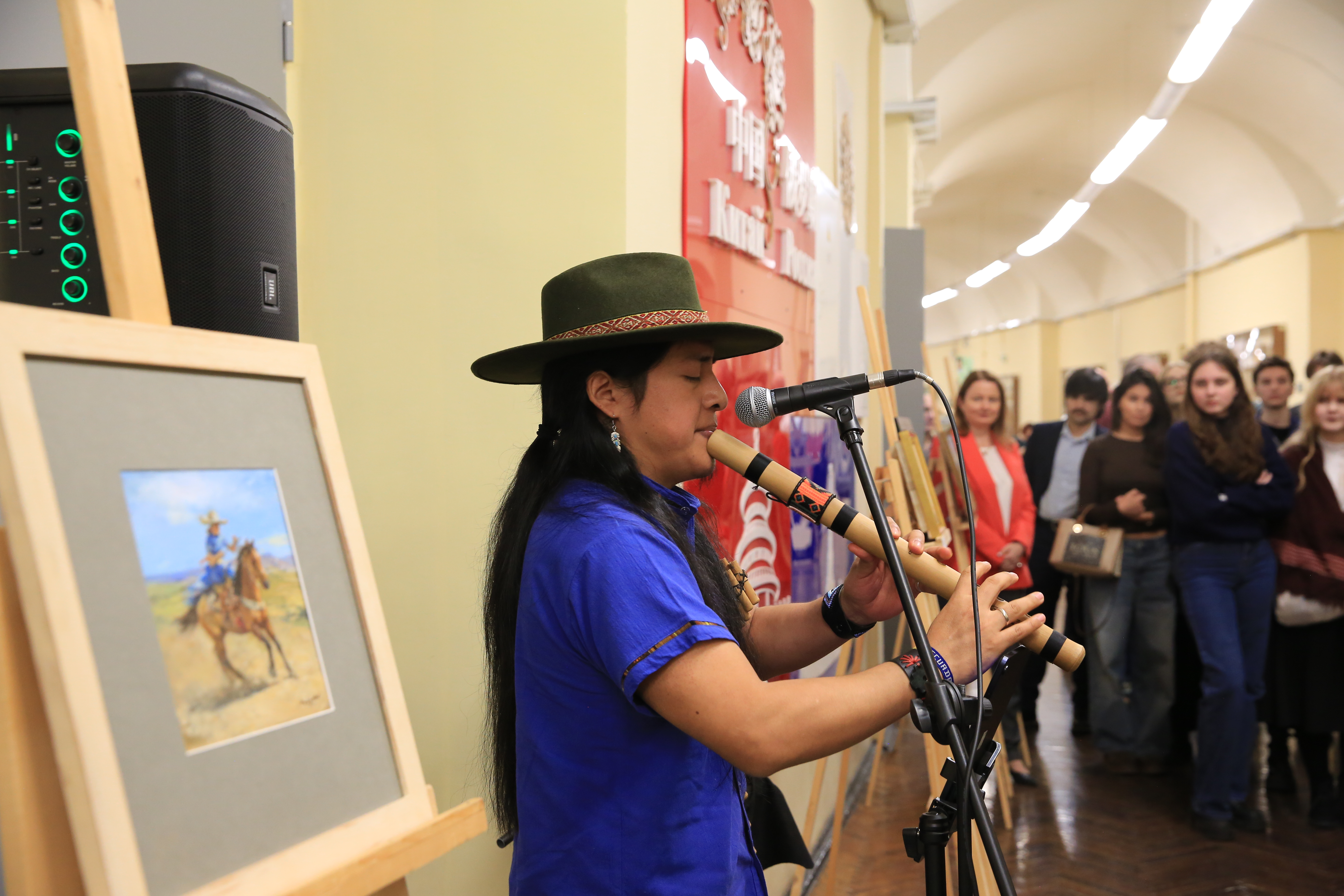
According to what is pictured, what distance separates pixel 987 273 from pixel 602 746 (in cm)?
1540

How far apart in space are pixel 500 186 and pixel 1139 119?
7863 millimetres

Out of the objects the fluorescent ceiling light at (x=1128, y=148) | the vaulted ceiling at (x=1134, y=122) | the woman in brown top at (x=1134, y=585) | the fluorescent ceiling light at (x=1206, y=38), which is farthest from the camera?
the vaulted ceiling at (x=1134, y=122)

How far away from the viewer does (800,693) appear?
1.17 metres

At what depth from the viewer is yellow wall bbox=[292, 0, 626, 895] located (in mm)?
1997

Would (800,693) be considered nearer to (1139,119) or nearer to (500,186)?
(500,186)

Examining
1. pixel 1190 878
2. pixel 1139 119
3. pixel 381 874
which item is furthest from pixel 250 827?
pixel 1139 119

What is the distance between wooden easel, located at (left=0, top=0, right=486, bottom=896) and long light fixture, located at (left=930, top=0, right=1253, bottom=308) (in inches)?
58.8

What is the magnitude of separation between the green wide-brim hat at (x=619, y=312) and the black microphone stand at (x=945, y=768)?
323 mm

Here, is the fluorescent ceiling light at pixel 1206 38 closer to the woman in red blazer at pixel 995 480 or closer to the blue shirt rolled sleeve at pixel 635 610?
the woman in red blazer at pixel 995 480

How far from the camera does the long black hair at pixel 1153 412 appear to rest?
4.09 metres

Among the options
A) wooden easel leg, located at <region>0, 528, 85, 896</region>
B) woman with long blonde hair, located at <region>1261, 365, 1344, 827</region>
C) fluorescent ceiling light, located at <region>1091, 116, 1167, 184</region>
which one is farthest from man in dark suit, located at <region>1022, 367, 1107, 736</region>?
fluorescent ceiling light, located at <region>1091, 116, 1167, 184</region>

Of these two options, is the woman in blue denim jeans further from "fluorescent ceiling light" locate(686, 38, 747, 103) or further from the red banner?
"fluorescent ceiling light" locate(686, 38, 747, 103)

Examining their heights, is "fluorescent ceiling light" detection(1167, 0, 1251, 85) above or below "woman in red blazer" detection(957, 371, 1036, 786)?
above

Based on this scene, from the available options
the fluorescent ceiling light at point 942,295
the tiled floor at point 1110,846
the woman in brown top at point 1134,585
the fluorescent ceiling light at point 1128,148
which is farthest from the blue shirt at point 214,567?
the fluorescent ceiling light at point 942,295
